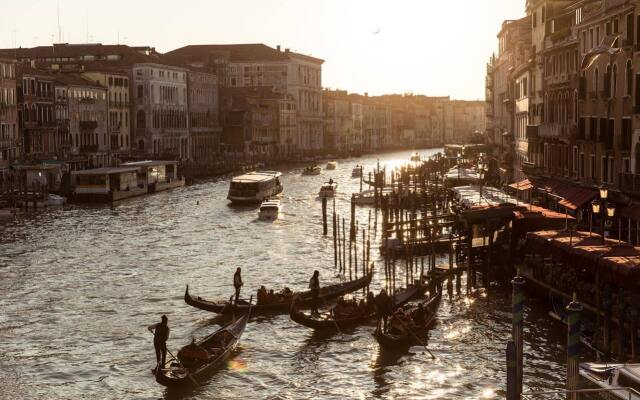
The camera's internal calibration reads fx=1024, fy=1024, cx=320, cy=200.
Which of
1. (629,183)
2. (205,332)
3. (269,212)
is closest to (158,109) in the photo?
(269,212)

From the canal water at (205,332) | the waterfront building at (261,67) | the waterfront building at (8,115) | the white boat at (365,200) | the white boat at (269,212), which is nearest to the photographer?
the canal water at (205,332)

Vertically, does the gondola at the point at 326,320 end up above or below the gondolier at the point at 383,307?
below

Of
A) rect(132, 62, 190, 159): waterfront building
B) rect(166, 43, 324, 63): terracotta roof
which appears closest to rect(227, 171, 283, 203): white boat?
rect(132, 62, 190, 159): waterfront building

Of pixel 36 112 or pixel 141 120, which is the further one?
pixel 141 120

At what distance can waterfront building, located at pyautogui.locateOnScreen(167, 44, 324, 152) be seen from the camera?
335ft

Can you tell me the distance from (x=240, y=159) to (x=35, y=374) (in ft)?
239

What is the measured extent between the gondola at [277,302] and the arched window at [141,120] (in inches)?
2172

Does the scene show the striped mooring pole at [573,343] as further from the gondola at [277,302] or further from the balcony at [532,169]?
the balcony at [532,169]

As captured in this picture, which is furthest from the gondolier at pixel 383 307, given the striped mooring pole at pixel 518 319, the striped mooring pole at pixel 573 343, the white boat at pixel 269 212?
the white boat at pixel 269 212

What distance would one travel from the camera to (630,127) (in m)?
26.4

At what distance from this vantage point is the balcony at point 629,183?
25000 mm

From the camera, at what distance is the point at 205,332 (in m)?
22.1

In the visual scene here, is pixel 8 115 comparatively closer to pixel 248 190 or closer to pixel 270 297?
pixel 248 190

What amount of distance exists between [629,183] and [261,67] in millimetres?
81446
